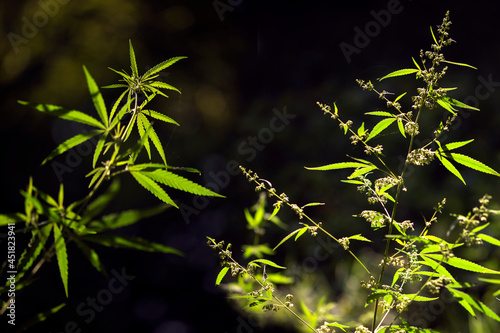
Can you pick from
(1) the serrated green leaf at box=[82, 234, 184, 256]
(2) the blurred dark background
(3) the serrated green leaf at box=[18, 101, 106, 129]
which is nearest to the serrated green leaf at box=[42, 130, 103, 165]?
(3) the serrated green leaf at box=[18, 101, 106, 129]

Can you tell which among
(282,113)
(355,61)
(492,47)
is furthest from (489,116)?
(282,113)

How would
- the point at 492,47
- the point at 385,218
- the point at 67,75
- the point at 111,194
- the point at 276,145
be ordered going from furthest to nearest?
the point at 276,145 < the point at 492,47 < the point at 67,75 < the point at 385,218 < the point at 111,194

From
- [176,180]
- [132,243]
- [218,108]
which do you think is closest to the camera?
[132,243]

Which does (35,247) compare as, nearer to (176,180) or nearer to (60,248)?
(60,248)

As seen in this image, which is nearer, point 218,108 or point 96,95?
point 96,95

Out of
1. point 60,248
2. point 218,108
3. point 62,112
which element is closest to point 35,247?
point 60,248

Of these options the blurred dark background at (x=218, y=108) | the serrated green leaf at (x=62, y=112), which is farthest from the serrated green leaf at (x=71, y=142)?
the blurred dark background at (x=218, y=108)

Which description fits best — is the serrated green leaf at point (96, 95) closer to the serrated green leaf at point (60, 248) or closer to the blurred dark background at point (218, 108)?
the serrated green leaf at point (60, 248)

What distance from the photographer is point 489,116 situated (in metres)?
2.64

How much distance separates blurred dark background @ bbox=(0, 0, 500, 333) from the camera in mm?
2494

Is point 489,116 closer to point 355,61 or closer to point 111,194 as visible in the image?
point 355,61

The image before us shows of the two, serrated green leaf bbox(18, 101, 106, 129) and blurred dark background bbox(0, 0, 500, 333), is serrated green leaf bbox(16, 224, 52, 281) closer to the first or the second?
serrated green leaf bbox(18, 101, 106, 129)

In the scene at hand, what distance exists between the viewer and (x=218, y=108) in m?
3.19

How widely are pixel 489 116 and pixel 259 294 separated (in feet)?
8.86
